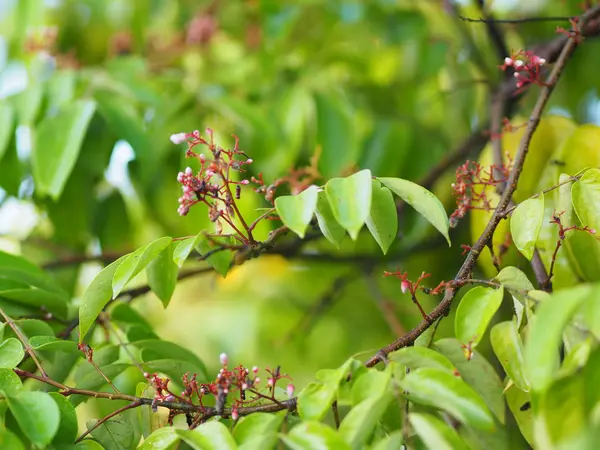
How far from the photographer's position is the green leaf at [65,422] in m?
0.63

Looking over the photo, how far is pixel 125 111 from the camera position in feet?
3.85

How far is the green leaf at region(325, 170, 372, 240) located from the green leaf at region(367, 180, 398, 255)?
48mm

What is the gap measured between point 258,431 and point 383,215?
208mm

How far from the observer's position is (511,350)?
1.90ft

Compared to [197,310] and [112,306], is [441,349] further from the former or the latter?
[197,310]

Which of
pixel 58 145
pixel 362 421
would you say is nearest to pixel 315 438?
pixel 362 421

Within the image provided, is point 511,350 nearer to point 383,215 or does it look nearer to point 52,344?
point 383,215

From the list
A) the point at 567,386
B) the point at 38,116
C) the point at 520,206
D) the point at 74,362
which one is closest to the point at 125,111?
the point at 38,116

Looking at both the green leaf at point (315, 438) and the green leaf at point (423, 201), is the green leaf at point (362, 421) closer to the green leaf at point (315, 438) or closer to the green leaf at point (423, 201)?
the green leaf at point (315, 438)

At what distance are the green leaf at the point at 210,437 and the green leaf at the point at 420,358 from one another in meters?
0.14

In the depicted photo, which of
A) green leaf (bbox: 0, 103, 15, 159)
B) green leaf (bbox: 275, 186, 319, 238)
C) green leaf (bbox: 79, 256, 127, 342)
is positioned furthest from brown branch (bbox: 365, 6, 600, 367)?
green leaf (bbox: 0, 103, 15, 159)

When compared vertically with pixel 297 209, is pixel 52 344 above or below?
below

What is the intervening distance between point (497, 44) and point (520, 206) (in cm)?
68

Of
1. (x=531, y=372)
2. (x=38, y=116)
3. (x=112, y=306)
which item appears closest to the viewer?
(x=531, y=372)
